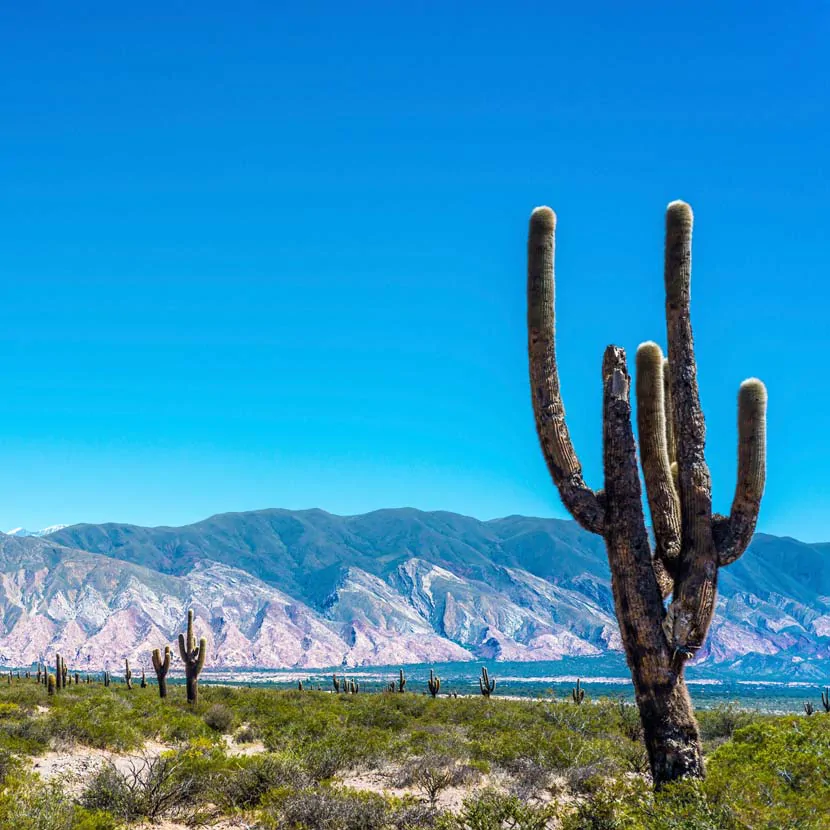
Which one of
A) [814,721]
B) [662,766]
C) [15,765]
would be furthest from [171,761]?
[814,721]

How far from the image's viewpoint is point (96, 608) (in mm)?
173000

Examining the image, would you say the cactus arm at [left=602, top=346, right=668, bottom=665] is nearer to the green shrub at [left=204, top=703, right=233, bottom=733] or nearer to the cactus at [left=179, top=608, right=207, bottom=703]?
the green shrub at [left=204, top=703, right=233, bottom=733]

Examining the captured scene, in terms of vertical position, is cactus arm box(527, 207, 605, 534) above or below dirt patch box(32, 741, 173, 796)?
above

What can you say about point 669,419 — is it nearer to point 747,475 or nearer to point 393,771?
point 747,475

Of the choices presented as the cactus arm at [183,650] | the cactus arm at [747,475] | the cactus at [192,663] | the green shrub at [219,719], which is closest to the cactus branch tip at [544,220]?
the cactus arm at [747,475]

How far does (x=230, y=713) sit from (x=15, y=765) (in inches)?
397

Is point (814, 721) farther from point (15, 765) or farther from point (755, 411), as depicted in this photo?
point (15, 765)

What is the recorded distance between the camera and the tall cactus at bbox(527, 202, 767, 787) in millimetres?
8531

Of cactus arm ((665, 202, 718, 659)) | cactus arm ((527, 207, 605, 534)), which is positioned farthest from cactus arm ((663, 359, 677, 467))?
cactus arm ((527, 207, 605, 534))

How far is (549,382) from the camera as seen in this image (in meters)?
9.62

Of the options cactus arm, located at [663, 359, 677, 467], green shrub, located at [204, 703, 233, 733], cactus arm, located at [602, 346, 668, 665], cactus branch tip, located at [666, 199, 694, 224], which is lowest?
green shrub, located at [204, 703, 233, 733]

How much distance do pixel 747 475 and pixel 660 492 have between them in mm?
976

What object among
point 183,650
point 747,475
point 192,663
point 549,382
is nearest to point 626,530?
point 747,475

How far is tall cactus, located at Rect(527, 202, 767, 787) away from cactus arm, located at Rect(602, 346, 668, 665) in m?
0.01
